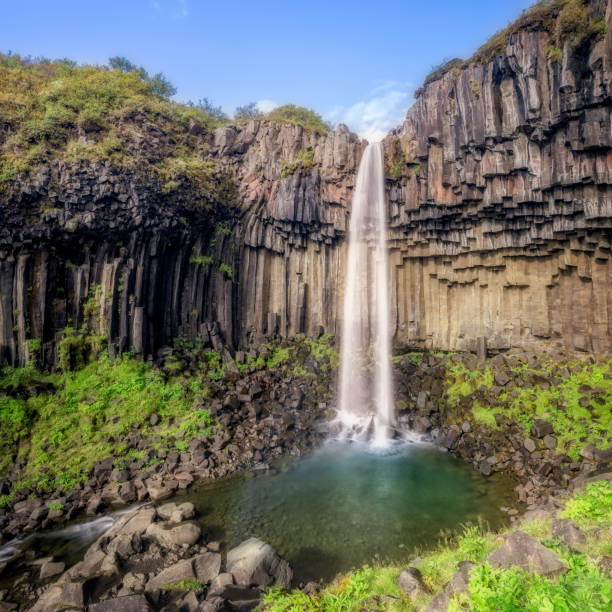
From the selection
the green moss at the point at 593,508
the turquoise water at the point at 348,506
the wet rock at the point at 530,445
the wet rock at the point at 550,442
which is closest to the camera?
the green moss at the point at 593,508

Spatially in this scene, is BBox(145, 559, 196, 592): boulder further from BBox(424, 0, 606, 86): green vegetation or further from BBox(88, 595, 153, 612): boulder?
BBox(424, 0, 606, 86): green vegetation

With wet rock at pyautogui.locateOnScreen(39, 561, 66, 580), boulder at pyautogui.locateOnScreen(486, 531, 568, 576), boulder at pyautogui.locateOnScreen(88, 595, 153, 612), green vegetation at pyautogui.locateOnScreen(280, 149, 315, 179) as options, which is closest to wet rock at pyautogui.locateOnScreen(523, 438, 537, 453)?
boulder at pyautogui.locateOnScreen(486, 531, 568, 576)

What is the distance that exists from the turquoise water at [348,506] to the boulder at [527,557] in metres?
4.07

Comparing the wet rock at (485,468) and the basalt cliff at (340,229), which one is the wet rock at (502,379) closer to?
the basalt cliff at (340,229)

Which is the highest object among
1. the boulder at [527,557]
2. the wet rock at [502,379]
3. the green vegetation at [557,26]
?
the green vegetation at [557,26]

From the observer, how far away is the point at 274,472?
12.7 meters

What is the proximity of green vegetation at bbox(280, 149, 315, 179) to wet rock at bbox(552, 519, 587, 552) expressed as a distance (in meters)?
19.0

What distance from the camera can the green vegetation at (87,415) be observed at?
12648 millimetres

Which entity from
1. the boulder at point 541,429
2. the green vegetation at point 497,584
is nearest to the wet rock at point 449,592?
the green vegetation at point 497,584

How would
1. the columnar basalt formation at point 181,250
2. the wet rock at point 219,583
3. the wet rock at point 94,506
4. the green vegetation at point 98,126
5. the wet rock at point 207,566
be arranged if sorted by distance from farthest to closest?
the green vegetation at point 98,126, the columnar basalt formation at point 181,250, the wet rock at point 94,506, the wet rock at point 207,566, the wet rock at point 219,583

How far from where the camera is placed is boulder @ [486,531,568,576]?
13.8ft

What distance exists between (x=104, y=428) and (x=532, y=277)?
62.8ft

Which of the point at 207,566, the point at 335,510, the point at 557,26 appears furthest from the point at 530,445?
the point at 557,26

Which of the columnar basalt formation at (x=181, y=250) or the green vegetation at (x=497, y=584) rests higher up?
the columnar basalt formation at (x=181, y=250)
